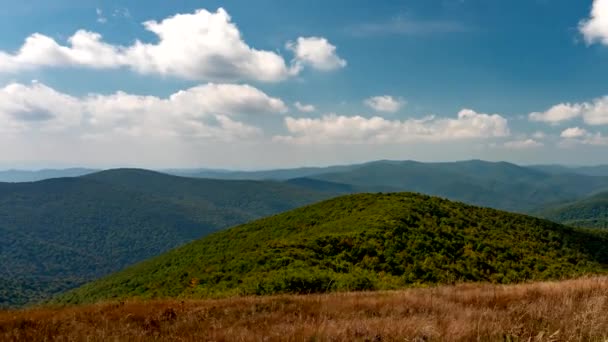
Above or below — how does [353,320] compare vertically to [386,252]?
above

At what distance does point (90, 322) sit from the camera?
6.98 meters

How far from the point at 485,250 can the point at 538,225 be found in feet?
76.9

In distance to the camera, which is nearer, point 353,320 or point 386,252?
point 353,320

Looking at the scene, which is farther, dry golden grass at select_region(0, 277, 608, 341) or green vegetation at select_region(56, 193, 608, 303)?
green vegetation at select_region(56, 193, 608, 303)

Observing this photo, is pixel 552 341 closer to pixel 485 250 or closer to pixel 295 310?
pixel 295 310

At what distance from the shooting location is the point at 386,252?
27.2m

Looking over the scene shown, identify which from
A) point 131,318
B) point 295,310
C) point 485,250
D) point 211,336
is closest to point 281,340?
point 211,336

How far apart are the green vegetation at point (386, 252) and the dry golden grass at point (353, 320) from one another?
6.81m

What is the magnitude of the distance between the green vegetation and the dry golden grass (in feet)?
22.3

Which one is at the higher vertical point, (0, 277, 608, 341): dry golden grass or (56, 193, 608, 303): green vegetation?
(0, 277, 608, 341): dry golden grass

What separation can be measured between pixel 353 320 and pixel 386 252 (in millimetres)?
21841

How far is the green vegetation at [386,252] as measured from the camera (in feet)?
71.6

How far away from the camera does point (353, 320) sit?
6195 millimetres

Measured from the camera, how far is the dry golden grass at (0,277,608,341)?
17.0 ft
